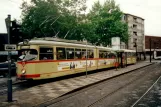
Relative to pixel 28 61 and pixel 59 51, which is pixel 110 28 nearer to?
pixel 59 51

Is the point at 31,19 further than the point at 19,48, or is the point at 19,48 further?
the point at 31,19

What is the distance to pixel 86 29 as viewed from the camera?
39.0 m

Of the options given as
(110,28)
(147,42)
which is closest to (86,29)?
(110,28)

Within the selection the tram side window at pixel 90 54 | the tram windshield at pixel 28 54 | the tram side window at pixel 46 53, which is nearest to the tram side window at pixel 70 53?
the tram side window at pixel 46 53

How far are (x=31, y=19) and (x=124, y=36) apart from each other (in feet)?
65.6

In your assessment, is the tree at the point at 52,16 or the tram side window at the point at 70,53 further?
the tree at the point at 52,16

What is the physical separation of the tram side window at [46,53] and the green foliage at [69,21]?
12685 mm

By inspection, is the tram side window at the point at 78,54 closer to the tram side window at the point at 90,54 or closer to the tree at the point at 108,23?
the tram side window at the point at 90,54

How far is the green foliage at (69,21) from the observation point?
116 ft

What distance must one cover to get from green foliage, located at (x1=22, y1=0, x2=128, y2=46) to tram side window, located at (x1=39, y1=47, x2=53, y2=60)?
12.7 meters

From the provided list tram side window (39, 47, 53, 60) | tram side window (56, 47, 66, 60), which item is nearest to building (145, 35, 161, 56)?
tram side window (56, 47, 66, 60)

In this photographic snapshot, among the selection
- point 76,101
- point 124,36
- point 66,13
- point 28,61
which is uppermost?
point 66,13

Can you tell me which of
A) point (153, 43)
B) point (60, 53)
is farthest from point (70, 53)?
point (153, 43)

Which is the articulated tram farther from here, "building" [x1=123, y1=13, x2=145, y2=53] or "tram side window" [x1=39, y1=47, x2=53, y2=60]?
"building" [x1=123, y1=13, x2=145, y2=53]
